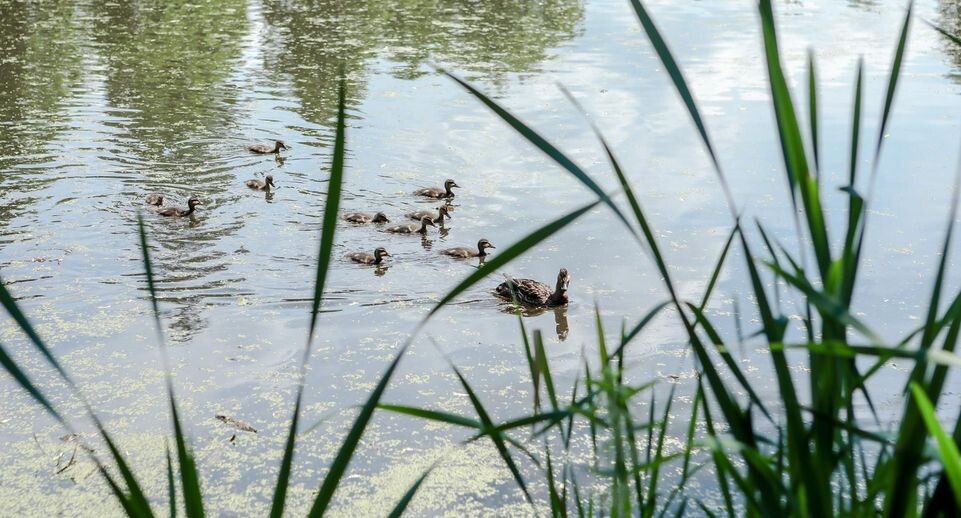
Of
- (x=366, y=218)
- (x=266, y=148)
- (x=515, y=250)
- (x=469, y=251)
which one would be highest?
(x=515, y=250)

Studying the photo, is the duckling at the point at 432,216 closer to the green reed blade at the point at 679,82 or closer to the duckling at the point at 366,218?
the duckling at the point at 366,218

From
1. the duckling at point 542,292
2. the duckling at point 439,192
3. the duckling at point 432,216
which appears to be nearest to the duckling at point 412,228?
the duckling at point 432,216

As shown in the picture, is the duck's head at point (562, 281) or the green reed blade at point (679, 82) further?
the duck's head at point (562, 281)

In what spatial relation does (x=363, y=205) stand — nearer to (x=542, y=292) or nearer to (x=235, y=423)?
(x=542, y=292)

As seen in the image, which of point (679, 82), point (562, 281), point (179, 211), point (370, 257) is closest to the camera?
point (679, 82)

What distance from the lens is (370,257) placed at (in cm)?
680

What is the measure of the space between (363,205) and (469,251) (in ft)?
3.91

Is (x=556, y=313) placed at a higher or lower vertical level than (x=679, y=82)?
lower

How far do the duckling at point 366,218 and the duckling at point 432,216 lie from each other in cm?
18

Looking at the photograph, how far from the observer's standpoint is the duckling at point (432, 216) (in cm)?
750

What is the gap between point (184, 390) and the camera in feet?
16.3

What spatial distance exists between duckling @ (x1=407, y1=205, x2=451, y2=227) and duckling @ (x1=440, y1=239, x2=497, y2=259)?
21.8 inches

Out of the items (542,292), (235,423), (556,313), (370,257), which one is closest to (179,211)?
(370,257)

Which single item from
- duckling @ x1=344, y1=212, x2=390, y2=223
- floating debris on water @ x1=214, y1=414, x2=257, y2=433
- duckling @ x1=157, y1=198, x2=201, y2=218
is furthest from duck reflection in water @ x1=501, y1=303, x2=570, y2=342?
duckling @ x1=157, y1=198, x2=201, y2=218
